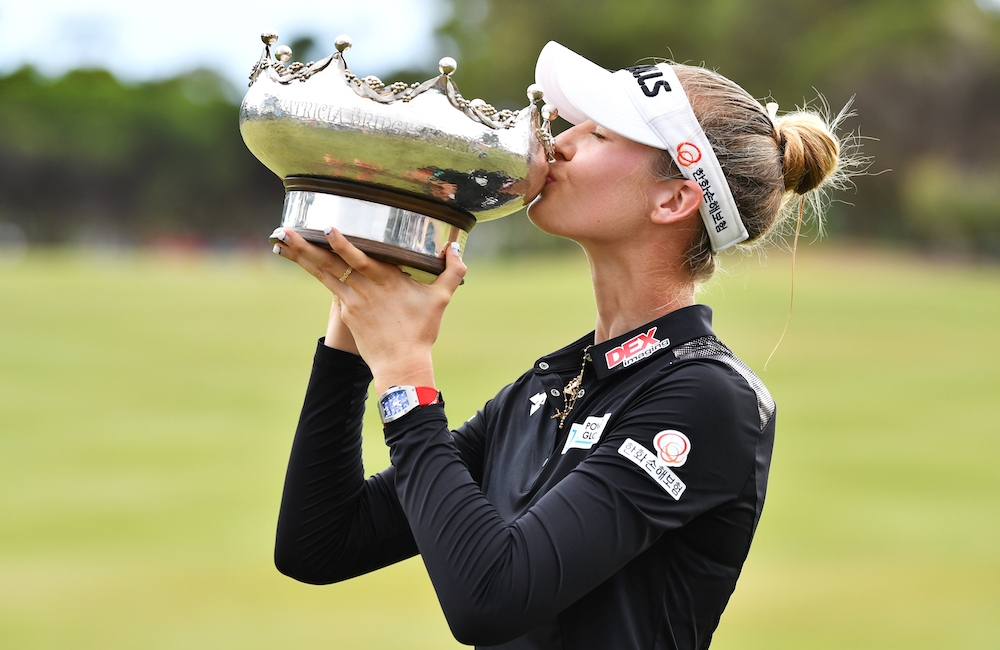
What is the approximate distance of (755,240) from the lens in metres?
2.51

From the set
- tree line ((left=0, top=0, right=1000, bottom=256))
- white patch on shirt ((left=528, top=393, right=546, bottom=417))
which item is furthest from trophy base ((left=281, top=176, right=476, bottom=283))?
tree line ((left=0, top=0, right=1000, bottom=256))

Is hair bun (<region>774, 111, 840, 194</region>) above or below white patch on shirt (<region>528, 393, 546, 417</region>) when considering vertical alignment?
above

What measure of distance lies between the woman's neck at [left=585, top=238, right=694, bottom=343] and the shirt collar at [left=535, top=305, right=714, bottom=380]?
87mm

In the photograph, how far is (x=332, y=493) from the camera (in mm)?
2369

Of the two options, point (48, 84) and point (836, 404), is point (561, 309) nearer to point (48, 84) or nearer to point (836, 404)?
point (836, 404)

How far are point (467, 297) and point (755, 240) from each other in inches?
1089

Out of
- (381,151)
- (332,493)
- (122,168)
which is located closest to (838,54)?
(122,168)

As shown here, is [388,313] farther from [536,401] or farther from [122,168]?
[122,168]

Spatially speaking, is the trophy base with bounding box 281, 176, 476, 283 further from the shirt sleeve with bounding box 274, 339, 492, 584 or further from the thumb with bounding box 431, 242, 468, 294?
the shirt sleeve with bounding box 274, 339, 492, 584

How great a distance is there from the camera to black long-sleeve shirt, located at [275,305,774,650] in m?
1.85

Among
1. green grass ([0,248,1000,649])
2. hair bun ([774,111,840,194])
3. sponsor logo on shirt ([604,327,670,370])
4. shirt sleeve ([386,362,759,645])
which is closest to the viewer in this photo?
shirt sleeve ([386,362,759,645])

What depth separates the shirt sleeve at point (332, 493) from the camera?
2352 millimetres

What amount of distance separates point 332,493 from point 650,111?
96 centimetres

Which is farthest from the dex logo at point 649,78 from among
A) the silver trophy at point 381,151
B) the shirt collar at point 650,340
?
the shirt collar at point 650,340
